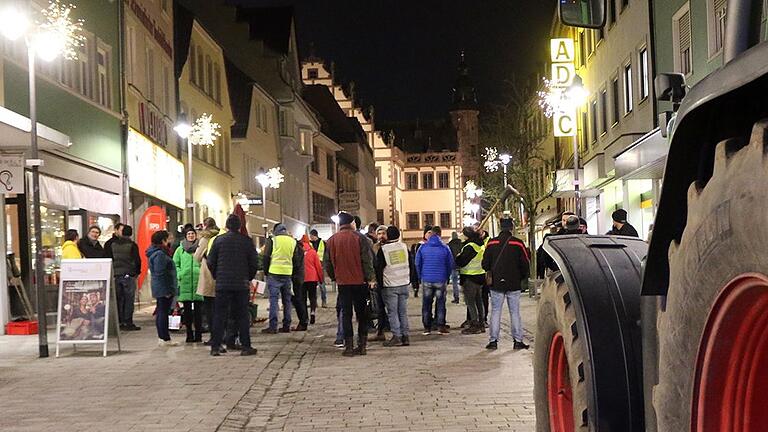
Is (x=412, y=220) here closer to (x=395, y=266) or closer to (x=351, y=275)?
(x=395, y=266)

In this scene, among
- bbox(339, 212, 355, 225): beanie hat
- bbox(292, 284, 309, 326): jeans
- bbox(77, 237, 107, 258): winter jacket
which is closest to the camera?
bbox(339, 212, 355, 225): beanie hat

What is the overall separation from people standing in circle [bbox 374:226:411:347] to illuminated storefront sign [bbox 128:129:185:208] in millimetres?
12537

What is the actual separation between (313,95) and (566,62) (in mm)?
47914

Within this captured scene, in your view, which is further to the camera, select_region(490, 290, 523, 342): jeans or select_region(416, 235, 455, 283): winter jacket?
select_region(416, 235, 455, 283): winter jacket

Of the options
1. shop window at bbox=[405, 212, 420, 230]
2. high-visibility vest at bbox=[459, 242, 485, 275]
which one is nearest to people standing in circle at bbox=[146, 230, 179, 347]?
high-visibility vest at bbox=[459, 242, 485, 275]

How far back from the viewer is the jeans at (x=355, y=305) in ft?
45.0

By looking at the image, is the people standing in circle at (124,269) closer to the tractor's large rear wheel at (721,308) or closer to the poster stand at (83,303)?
the poster stand at (83,303)

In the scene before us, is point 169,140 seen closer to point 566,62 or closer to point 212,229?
point 566,62

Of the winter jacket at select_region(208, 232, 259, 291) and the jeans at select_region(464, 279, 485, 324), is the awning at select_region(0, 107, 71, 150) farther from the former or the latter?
the jeans at select_region(464, 279, 485, 324)

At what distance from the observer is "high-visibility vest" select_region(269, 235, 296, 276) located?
17.4m

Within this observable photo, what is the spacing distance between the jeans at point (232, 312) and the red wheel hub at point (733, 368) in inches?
458

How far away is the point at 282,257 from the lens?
688 inches

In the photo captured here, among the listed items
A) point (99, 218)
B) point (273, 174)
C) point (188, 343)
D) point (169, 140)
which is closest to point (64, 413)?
point (188, 343)

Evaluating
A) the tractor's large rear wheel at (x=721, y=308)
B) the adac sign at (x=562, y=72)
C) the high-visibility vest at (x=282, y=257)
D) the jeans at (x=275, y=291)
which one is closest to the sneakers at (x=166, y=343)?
the jeans at (x=275, y=291)
